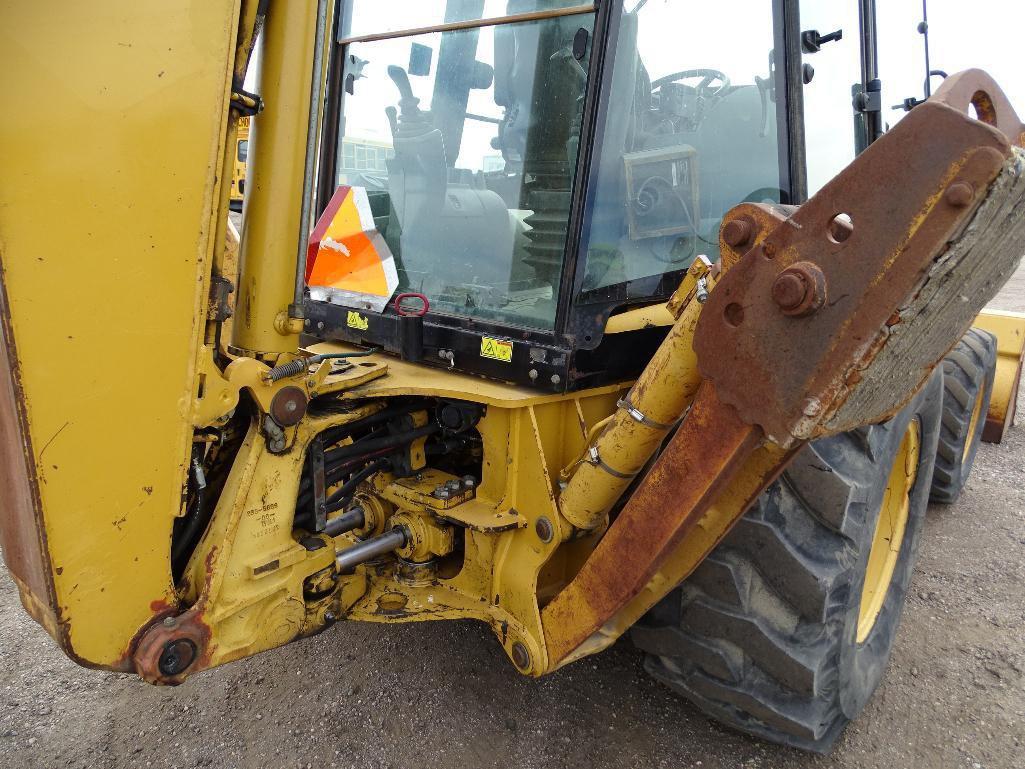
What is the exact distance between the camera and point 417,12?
79.4 inches

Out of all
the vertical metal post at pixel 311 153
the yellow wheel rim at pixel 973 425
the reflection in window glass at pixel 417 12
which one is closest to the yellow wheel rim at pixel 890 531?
the yellow wheel rim at pixel 973 425

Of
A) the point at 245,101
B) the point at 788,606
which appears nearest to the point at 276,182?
the point at 245,101

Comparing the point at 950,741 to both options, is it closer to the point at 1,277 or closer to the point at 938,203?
the point at 938,203

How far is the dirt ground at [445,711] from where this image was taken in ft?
6.56

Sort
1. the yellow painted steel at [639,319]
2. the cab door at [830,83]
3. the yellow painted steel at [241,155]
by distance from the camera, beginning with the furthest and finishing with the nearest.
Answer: the yellow painted steel at [241,155], the cab door at [830,83], the yellow painted steel at [639,319]

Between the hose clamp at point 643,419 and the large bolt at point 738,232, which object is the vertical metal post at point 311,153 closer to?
the hose clamp at point 643,419

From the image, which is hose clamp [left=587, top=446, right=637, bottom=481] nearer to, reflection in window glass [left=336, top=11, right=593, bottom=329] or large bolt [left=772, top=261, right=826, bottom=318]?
reflection in window glass [left=336, top=11, right=593, bottom=329]

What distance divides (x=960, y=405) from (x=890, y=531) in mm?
1358

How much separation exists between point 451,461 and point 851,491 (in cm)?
118

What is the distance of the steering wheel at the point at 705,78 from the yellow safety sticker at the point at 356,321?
1.08 meters

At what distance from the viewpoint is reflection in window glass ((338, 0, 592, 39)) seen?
172cm

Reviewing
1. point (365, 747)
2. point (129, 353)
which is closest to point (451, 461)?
point (365, 747)

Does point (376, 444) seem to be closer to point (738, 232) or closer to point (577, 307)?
point (577, 307)

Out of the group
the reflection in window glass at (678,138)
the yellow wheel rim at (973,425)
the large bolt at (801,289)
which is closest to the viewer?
the large bolt at (801,289)
